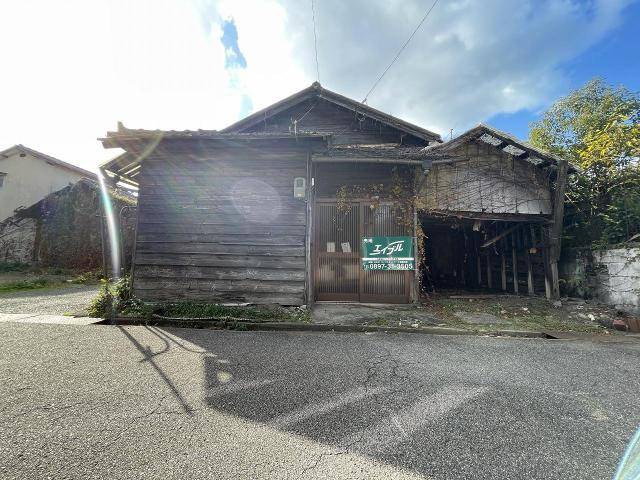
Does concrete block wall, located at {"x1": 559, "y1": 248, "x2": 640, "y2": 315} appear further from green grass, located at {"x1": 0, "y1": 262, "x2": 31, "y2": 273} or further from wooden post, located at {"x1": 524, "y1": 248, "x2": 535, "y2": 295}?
green grass, located at {"x1": 0, "y1": 262, "x2": 31, "y2": 273}

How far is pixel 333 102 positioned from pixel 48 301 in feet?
33.0

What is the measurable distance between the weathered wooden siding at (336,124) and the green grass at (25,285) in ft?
32.5

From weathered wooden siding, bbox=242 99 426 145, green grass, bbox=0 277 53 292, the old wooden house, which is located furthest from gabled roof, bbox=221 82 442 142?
green grass, bbox=0 277 53 292

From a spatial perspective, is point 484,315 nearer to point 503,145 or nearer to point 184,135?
point 503,145

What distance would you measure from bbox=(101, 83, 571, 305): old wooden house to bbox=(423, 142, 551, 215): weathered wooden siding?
30 millimetres

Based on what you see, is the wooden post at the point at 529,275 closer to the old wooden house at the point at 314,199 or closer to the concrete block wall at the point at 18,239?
the old wooden house at the point at 314,199

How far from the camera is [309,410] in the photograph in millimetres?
2750

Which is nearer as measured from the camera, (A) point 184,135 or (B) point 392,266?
(A) point 184,135

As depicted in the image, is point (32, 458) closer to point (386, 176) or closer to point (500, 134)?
point (386, 176)

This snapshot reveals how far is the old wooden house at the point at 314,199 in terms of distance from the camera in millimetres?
6535

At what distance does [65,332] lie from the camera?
5086 millimetres

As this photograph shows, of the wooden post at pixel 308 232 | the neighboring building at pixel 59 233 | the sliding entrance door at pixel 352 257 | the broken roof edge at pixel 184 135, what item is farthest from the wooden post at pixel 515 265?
the neighboring building at pixel 59 233

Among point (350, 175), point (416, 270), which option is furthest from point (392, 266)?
point (350, 175)

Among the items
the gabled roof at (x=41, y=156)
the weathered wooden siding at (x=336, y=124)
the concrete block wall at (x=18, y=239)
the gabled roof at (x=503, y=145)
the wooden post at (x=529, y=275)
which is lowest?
the wooden post at (x=529, y=275)
